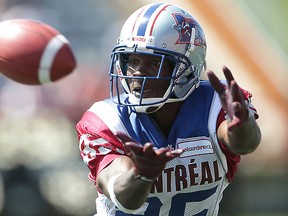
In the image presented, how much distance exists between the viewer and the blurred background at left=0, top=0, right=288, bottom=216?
20.9ft

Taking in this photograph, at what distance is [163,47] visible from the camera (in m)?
3.43

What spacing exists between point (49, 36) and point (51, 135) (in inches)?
112

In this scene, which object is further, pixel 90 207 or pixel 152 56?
pixel 90 207

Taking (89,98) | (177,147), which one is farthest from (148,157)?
(89,98)

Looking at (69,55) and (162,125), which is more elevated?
(69,55)

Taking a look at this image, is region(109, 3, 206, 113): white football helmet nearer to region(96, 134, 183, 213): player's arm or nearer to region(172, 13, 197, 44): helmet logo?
region(172, 13, 197, 44): helmet logo

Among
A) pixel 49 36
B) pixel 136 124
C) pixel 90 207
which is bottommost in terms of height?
pixel 90 207

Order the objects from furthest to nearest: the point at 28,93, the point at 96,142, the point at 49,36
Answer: the point at 28,93 < the point at 49,36 < the point at 96,142

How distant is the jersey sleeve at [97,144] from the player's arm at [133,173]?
0.35 ft

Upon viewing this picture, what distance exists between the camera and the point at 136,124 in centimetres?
344

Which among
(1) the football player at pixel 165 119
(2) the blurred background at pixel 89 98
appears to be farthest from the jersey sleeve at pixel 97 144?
(2) the blurred background at pixel 89 98

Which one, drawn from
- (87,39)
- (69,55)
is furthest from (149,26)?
(87,39)

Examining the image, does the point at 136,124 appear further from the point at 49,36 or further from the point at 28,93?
the point at 28,93

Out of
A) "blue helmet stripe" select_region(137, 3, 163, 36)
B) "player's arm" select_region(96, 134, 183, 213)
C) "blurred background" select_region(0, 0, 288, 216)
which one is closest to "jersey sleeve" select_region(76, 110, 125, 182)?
"player's arm" select_region(96, 134, 183, 213)
